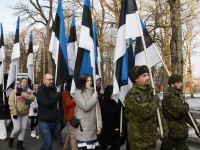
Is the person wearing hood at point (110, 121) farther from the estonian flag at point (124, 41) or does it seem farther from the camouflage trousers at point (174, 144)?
the camouflage trousers at point (174, 144)

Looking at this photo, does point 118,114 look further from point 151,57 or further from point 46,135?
point 46,135

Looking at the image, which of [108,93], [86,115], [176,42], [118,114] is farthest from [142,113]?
[176,42]

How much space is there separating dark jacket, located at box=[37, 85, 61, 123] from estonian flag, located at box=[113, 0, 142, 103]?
123cm

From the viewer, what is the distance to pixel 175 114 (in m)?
4.68

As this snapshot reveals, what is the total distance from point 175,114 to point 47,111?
7.81ft

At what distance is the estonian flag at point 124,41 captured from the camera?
4.91 m

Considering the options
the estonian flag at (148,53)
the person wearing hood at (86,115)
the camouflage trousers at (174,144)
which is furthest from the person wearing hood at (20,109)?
the camouflage trousers at (174,144)

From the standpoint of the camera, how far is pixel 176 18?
28.2 feet

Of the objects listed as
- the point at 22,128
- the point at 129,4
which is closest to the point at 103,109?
the point at 129,4

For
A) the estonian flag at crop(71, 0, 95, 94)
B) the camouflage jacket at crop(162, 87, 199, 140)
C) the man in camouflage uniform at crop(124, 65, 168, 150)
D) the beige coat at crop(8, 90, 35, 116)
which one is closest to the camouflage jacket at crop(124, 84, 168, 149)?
the man in camouflage uniform at crop(124, 65, 168, 150)

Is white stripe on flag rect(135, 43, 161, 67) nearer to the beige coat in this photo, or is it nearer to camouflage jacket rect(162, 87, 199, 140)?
camouflage jacket rect(162, 87, 199, 140)

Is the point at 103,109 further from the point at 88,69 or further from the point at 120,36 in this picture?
the point at 120,36

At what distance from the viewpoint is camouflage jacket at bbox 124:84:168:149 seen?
3.79 metres

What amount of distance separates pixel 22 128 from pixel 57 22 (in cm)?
265
